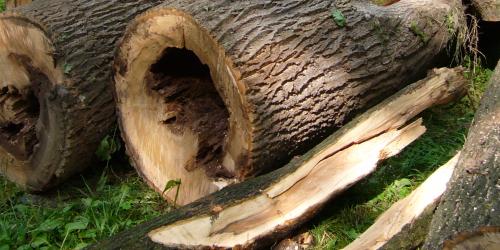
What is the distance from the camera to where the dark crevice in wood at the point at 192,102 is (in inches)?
150

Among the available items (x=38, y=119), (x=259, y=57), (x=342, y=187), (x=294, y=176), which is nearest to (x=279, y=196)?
(x=294, y=176)

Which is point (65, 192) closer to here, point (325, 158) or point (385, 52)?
point (325, 158)

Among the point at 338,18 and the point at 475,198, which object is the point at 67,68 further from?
the point at 475,198

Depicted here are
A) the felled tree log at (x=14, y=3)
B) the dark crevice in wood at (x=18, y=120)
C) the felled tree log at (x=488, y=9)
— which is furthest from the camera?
the felled tree log at (x=14, y=3)

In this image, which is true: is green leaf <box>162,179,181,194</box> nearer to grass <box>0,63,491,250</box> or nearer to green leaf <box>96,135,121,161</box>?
grass <box>0,63,491,250</box>

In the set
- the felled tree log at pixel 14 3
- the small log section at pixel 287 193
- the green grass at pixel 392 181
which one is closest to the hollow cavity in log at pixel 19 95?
the felled tree log at pixel 14 3

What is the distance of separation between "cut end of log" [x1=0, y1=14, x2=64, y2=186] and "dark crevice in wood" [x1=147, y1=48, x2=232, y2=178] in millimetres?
622

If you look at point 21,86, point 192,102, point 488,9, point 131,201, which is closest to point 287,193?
point 192,102

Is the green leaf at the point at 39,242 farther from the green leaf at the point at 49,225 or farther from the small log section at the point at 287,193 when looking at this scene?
the small log section at the point at 287,193

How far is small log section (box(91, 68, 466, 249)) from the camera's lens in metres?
3.09

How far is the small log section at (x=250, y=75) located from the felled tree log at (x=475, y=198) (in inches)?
38.9

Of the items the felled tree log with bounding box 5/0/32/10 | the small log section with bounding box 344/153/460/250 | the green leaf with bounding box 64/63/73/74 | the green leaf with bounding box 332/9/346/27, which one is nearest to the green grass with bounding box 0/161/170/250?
the green leaf with bounding box 64/63/73/74

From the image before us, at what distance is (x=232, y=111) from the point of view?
11.0 feet

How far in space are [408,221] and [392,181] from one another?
72 cm
